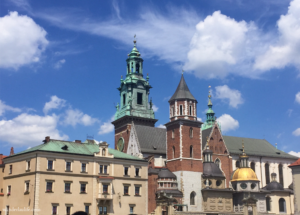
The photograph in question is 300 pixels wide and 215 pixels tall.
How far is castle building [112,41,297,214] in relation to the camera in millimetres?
70562

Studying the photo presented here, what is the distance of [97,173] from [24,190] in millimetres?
10086

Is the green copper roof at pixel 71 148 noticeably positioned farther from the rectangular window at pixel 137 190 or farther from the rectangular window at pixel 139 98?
the rectangular window at pixel 139 98

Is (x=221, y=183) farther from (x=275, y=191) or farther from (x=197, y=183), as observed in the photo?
(x=275, y=191)

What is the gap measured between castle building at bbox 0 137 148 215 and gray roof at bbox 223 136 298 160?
32332mm

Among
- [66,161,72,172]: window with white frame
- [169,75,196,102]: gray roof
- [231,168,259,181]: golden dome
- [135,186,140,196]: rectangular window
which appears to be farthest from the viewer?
[231,168,259,181]: golden dome

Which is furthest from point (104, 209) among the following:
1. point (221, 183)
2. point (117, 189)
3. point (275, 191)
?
point (275, 191)

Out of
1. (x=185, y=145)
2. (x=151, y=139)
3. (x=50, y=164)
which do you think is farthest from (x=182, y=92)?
(x=50, y=164)

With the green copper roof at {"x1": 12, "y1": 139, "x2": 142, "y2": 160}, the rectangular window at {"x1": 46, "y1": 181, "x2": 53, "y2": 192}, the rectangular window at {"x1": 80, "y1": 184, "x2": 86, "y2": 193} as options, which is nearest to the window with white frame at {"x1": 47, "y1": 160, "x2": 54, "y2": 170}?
the green copper roof at {"x1": 12, "y1": 139, "x2": 142, "y2": 160}

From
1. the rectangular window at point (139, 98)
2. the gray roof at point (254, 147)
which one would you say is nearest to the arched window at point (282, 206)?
the gray roof at point (254, 147)

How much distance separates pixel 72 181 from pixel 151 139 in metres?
27.4

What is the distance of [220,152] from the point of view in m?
82.0

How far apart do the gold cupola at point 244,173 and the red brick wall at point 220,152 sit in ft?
7.51

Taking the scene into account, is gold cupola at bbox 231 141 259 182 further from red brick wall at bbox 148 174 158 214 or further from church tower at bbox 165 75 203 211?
red brick wall at bbox 148 174 158 214

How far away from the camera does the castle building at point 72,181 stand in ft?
176
